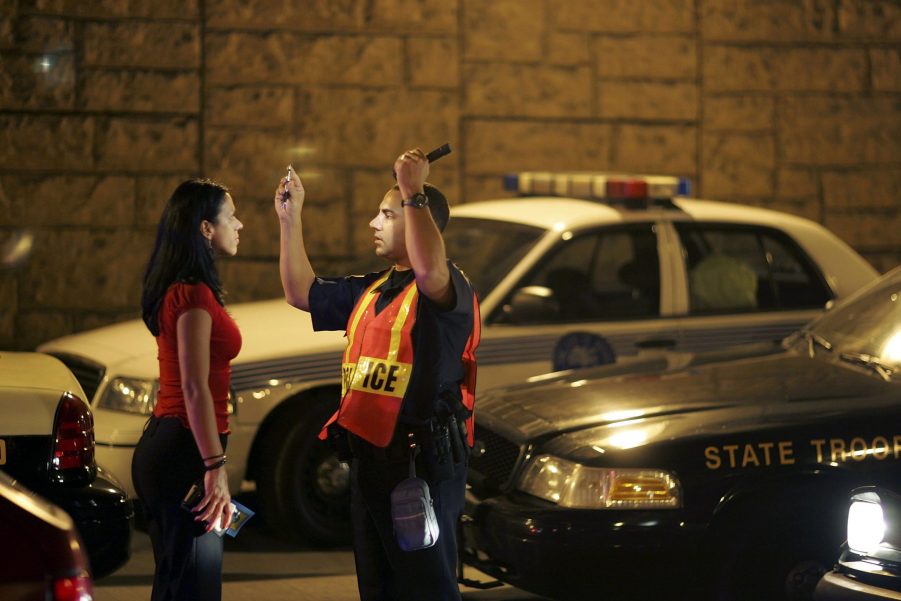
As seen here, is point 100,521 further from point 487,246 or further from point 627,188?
point 627,188

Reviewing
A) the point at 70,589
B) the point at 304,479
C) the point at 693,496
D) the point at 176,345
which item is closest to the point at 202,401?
the point at 176,345

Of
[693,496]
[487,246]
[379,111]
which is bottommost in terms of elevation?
[693,496]

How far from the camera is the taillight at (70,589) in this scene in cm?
339

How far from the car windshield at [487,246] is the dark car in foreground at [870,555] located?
10.4 ft

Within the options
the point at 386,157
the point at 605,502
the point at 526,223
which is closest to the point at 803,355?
the point at 605,502

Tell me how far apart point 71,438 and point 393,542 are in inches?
54.6

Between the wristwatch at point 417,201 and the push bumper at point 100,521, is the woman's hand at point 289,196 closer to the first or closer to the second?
the wristwatch at point 417,201

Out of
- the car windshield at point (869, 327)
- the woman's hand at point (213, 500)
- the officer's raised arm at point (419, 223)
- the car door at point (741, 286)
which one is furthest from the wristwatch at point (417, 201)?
the car door at point (741, 286)

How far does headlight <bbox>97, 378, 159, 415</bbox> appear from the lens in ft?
24.6

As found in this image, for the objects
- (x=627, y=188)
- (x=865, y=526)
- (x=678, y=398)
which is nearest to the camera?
(x=865, y=526)

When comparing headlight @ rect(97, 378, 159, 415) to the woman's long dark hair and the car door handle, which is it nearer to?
the car door handle

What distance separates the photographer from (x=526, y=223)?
8.45 m

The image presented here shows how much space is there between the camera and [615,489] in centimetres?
572

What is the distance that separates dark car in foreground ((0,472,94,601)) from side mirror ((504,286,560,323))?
465 cm
